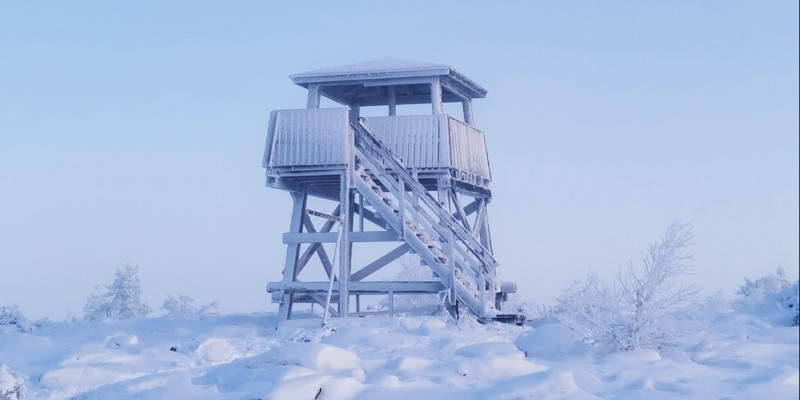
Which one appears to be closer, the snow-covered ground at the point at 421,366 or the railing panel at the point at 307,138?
the snow-covered ground at the point at 421,366

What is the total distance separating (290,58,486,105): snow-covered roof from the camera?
19016 mm

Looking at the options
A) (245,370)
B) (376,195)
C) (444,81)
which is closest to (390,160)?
(376,195)

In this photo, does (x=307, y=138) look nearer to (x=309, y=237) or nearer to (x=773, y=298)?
(x=309, y=237)

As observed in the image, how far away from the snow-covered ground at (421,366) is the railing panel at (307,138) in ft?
20.5

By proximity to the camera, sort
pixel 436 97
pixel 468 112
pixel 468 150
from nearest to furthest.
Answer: pixel 436 97 → pixel 468 150 → pixel 468 112

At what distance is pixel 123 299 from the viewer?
34688 millimetres

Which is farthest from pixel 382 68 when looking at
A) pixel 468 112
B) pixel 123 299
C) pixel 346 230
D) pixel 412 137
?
pixel 123 299

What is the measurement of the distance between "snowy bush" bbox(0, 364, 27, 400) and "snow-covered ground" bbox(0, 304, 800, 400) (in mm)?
30

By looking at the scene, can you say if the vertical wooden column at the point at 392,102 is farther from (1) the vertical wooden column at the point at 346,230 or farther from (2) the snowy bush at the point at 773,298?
(2) the snowy bush at the point at 773,298

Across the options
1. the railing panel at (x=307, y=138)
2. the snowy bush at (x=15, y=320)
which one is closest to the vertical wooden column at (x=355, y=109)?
the railing panel at (x=307, y=138)

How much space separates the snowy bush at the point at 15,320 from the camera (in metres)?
16.6

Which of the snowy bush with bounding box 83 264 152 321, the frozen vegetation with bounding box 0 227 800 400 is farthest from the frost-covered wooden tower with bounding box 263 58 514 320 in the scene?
the snowy bush with bounding box 83 264 152 321

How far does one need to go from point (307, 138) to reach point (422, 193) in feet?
10.4

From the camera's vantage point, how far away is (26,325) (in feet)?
55.3
